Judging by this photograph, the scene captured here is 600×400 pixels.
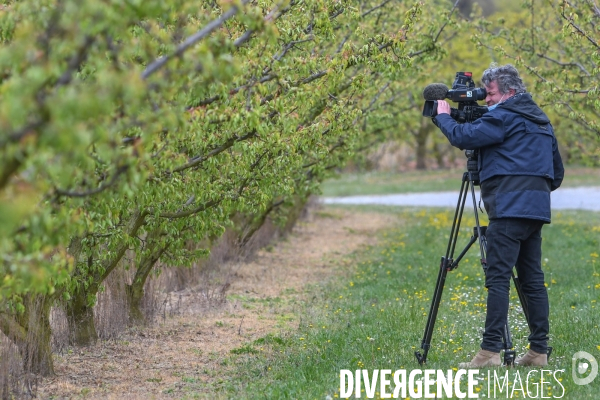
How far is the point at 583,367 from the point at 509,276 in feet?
2.65

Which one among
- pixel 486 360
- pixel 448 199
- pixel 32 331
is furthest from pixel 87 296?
pixel 448 199

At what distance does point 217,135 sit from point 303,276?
20.6ft

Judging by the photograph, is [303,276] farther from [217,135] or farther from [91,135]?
[91,135]

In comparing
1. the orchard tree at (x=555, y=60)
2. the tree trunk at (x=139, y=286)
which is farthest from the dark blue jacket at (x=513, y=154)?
the orchard tree at (x=555, y=60)

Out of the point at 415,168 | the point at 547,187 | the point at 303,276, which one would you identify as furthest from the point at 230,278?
the point at 415,168

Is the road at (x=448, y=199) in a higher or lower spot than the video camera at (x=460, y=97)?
lower

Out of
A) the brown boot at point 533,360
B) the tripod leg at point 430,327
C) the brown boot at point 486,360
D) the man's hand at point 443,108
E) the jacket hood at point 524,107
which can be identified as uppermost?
the man's hand at point 443,108

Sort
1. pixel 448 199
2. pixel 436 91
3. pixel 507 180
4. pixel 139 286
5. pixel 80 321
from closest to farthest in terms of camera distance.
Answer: pixel 507 180
pixel 436 91
pixel 80 321
pixel 139 286
pixel 448 199

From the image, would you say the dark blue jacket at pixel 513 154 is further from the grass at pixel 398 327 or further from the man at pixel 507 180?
the grass at pixel 398 327

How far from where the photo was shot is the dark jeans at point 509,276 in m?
5.48

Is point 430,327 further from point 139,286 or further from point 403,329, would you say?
point 139,286

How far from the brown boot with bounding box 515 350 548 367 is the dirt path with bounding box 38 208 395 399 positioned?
7.33 ft

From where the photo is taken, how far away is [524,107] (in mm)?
5543

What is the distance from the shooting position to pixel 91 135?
2967 millimetres
